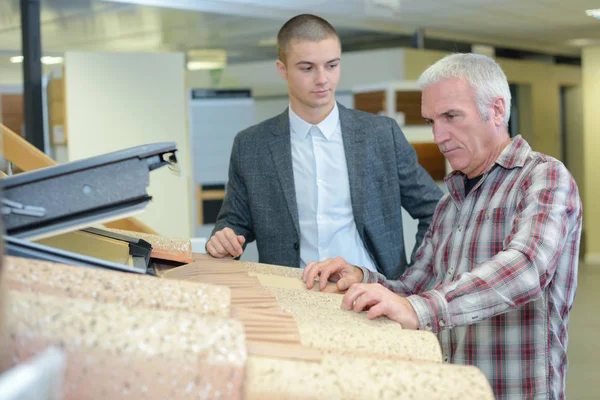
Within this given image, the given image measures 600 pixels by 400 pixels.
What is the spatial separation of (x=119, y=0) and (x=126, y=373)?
28.2 ft

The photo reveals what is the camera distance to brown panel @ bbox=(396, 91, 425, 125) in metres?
7.19

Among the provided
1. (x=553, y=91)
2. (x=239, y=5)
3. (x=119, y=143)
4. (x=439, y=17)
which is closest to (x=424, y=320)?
(x=119, y=143)

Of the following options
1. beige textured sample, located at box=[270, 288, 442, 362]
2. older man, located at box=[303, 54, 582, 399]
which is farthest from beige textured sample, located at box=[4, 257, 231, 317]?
older man, located at box=[303, 54, 582, 399]

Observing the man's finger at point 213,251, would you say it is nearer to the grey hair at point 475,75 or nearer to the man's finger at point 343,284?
the man's finger at point 343,284

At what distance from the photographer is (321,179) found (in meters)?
2.37

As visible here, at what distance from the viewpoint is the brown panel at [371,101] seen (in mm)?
7414

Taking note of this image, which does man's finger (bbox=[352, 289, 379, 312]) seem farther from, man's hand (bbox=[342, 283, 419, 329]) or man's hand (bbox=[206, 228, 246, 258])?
man's hand (bbox=[206, 228, 246, 258])

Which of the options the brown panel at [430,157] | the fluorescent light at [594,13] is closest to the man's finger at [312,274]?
the brown panel at [430,157]

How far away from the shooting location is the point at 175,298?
676mm

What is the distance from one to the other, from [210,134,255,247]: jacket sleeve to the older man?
31.5 inches

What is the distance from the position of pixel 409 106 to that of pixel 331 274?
19.5 feet

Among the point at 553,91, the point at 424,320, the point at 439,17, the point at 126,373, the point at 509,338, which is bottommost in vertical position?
the point at 509,338

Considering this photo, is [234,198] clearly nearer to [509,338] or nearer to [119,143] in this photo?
[509,338]

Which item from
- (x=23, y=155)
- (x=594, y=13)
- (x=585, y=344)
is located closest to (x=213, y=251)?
(x=23, y=155)
